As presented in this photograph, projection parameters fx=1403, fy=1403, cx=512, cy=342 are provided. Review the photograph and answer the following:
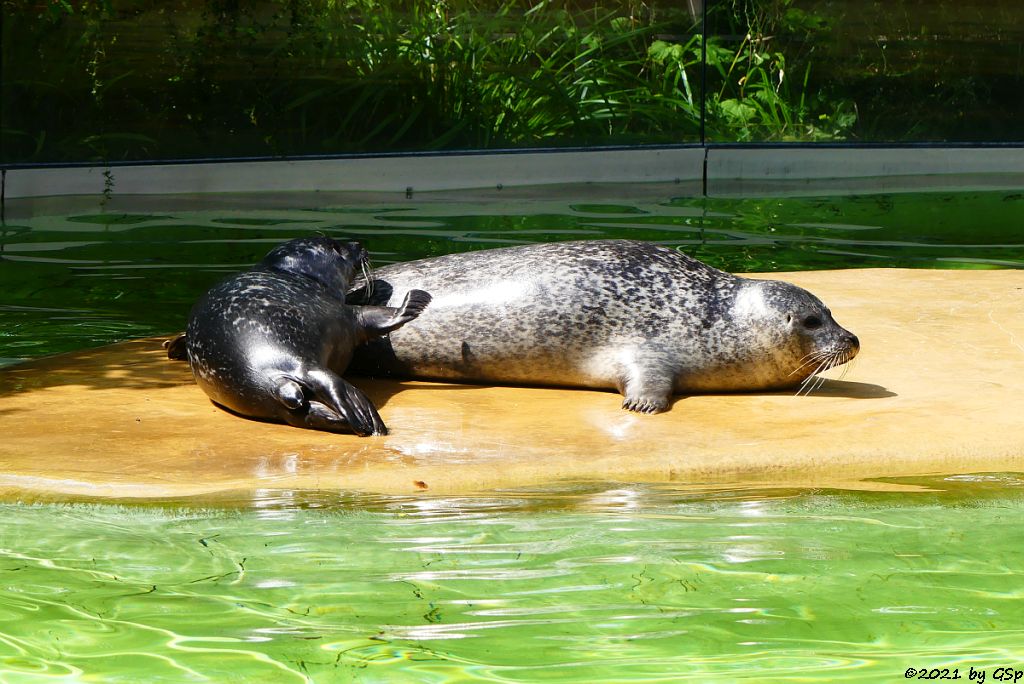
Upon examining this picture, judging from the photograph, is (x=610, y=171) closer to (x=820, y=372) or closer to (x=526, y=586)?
(x=820, y=372)

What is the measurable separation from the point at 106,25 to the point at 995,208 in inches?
341

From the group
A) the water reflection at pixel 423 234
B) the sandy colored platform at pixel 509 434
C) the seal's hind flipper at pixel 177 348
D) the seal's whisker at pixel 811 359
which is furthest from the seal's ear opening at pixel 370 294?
the seal's whisker at pixel 811 359

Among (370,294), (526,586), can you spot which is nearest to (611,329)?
(370,294)

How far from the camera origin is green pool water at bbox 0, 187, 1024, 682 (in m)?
3.51

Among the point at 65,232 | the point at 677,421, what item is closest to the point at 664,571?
the point at 677,421

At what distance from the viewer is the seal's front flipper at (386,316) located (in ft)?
21.2

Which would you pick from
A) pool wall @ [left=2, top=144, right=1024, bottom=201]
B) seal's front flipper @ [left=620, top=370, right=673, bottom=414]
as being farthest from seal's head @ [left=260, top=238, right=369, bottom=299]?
pool wall @ [left=2, top=144, right=1024, bottom=201]

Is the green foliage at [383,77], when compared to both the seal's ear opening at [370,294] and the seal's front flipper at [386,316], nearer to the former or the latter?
the seal's ear opening at [370,294]

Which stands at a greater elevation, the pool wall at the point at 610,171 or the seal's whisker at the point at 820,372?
the pool wall at the point at 610,171

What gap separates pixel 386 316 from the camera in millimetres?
6527

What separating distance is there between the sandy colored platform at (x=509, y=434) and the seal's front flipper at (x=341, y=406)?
0.27 feet

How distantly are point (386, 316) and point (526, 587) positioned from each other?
2722mm

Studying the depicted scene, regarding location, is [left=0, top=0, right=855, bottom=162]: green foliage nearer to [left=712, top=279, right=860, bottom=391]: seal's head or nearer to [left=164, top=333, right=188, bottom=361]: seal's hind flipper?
[left=164, top=333, right=188, bottom=361]: seal's hind flipper

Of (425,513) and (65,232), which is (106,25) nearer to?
(65,232)
